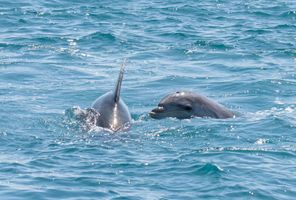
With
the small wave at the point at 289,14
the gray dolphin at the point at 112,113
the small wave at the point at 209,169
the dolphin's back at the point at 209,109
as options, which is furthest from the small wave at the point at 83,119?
the small wave at the point at 289,14

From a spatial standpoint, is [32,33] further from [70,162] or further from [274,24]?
[70,162]

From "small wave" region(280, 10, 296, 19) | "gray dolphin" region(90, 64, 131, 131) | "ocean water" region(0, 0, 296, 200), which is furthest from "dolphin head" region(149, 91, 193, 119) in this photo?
"small wave" region(280, 10, 296, 19)

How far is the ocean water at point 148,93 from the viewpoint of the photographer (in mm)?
15023

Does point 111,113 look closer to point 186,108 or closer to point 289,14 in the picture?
point 186,108

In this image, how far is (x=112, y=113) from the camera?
61.3ft

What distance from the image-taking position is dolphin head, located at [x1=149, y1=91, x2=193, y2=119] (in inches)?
776

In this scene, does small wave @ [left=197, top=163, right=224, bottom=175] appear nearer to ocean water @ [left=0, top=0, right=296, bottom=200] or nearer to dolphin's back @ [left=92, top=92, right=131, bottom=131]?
ocean water @ [left=0, top=0, right=296, bottom=200]

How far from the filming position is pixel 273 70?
84.9ft

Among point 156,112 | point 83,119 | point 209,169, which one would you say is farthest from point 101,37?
point 209,169

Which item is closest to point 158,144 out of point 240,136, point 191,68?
point 240,136

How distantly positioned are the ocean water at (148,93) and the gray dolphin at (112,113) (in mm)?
282

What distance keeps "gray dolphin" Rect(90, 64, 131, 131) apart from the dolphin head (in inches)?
32.9

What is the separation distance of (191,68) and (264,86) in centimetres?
310

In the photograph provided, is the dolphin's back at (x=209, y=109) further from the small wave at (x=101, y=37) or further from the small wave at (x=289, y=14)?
the small wave at (x=289, y=14)
